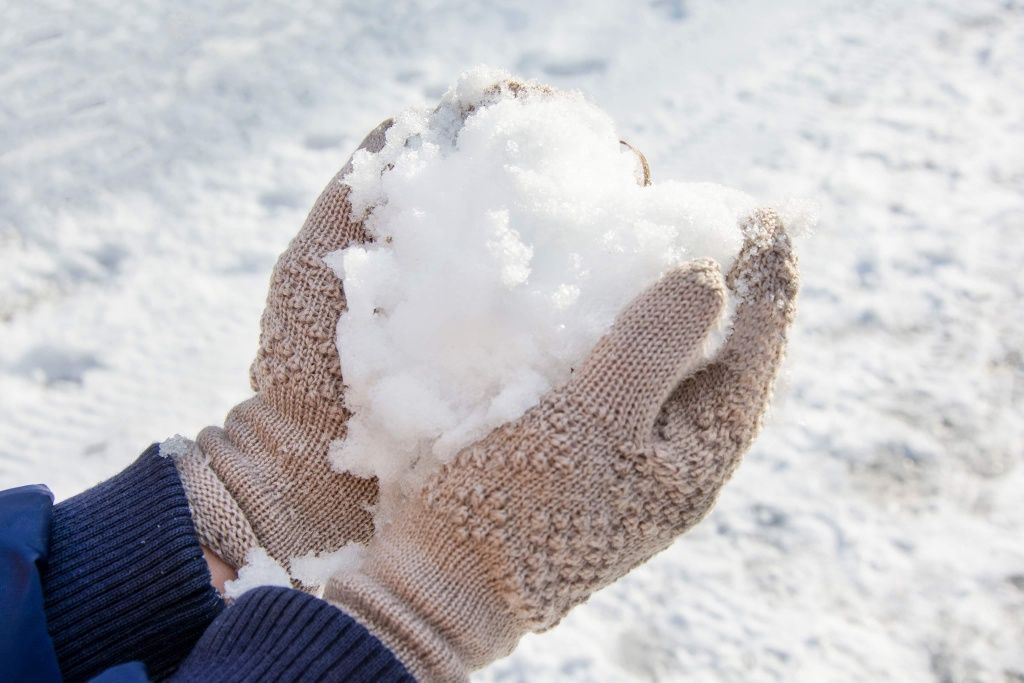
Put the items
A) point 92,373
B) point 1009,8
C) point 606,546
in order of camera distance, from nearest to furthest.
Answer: point 606,546 < point 92,373 < point 1009,8

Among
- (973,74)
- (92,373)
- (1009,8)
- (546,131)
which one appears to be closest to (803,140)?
(973,74)

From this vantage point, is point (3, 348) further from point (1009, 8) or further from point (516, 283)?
point (1009, 8)

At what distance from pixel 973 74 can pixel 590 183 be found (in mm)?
1782

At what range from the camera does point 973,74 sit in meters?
2.34

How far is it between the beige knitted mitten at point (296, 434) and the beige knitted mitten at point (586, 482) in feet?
0.45

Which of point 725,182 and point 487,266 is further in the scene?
point 725,182

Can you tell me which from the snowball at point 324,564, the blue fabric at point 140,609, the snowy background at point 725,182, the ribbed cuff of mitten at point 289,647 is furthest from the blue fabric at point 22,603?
the snowy background at point 725,182

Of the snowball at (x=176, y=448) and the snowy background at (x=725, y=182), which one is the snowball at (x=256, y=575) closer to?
the snowball at (x=176, y=448)

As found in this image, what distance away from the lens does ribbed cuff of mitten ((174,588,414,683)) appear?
0.77m

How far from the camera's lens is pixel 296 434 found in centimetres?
102

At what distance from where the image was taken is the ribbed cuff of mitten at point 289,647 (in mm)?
766

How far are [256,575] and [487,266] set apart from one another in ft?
1.28

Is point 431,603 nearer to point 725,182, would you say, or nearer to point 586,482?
point 586,482

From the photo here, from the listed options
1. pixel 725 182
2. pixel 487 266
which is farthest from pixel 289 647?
pixel 725 182
